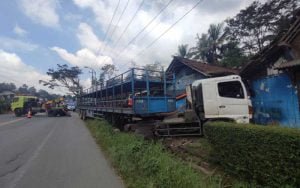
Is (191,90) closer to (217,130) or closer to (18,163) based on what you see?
(217,130)

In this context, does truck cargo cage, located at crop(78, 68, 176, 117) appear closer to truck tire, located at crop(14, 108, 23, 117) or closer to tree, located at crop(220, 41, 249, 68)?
tree, located at crop(220, 41, 249, 68)

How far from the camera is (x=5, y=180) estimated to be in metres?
6.42

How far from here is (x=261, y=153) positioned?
511 centimetres

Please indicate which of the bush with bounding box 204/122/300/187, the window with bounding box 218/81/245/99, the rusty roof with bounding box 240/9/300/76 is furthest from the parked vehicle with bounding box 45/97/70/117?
the bush with bounding box 204/122/300/187

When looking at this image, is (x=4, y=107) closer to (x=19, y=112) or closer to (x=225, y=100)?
(x=19, y=112)

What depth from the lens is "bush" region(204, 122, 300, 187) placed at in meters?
4.55

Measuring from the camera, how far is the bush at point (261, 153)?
4547 mm

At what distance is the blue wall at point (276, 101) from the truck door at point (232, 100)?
7.62ft

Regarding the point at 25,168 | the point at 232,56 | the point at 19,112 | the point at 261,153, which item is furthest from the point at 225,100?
the point at 19,112

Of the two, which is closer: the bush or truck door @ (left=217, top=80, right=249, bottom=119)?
the bush

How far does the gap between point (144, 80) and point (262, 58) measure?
255 inches

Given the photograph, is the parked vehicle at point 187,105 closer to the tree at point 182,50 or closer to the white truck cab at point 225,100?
the white truck cab at point 225,100

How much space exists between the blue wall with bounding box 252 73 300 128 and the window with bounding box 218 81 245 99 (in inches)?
103

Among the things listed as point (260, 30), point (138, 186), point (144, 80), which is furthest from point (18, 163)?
point (260, 30)
